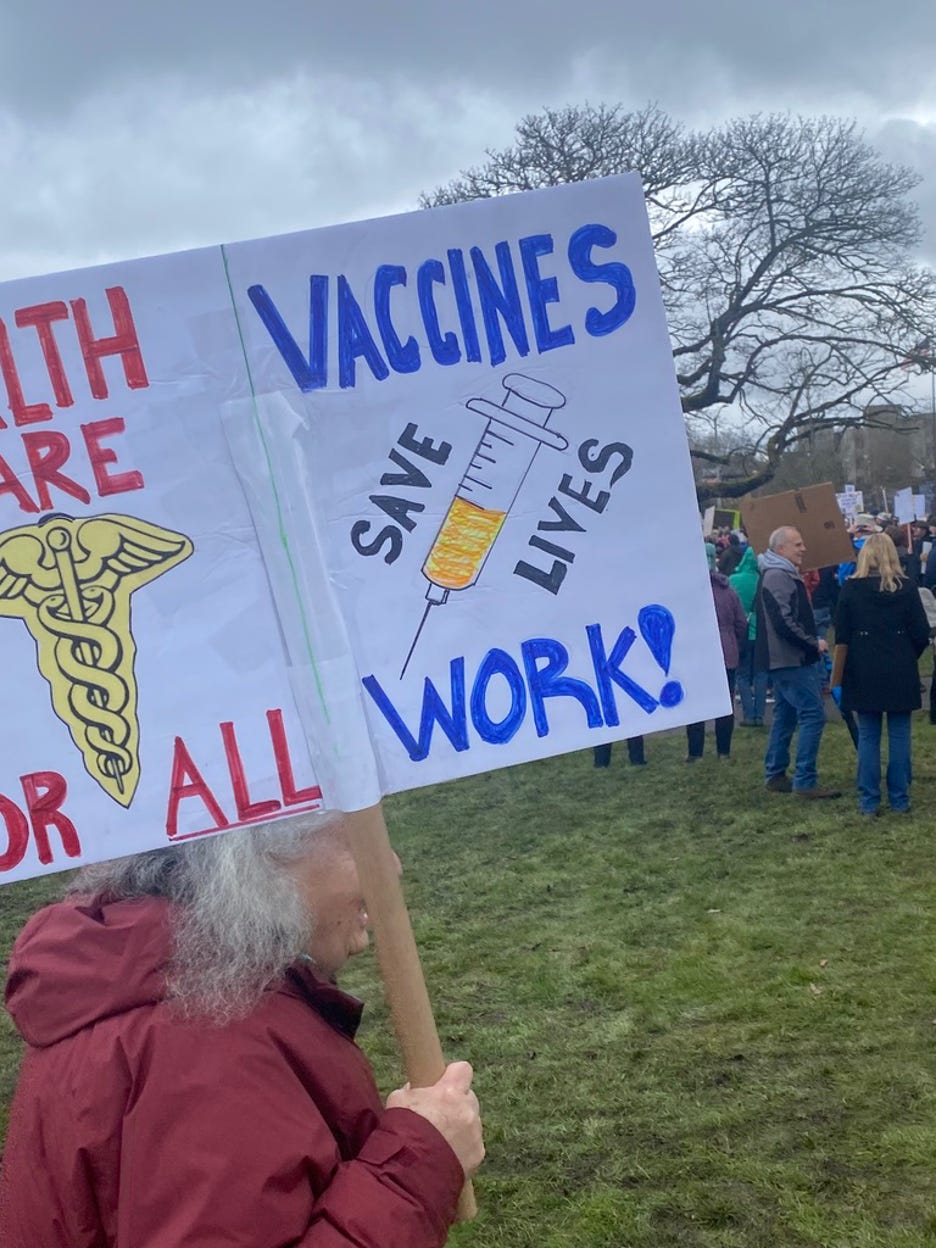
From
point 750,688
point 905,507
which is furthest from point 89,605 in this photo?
point 905,507

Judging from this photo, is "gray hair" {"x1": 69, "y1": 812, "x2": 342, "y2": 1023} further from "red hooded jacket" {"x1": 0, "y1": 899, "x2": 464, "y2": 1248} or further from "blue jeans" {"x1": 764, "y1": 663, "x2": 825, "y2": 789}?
"blue jeans" {"x1": 764, "y1": 663, "x2": 825, "y2": 789}

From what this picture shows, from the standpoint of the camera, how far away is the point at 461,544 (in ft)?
5.27

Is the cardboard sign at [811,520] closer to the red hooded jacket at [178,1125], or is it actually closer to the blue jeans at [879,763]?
the blue jeans at [879,763]

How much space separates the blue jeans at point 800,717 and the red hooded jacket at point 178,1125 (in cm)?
678

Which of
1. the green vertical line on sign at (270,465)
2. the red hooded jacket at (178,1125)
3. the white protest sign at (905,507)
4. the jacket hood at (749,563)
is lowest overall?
the white protest sign at (905,507)

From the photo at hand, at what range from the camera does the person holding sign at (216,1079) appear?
1251 mm

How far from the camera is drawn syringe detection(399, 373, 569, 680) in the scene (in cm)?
160

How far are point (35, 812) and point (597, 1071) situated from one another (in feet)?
10.5

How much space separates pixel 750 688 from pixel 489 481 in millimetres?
9573

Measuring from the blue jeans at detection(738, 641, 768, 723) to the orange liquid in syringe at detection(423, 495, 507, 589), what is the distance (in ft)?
30.2

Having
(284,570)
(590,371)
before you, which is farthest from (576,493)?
(284,570)

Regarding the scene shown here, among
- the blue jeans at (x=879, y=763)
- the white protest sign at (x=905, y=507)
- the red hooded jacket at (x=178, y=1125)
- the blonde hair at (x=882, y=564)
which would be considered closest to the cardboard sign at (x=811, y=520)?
the blonde hair at (x=882, y=564)

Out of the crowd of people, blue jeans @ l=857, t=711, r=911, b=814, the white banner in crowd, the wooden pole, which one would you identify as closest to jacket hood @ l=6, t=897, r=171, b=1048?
the white banner in crowd

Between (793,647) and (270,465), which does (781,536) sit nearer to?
(793,647)
